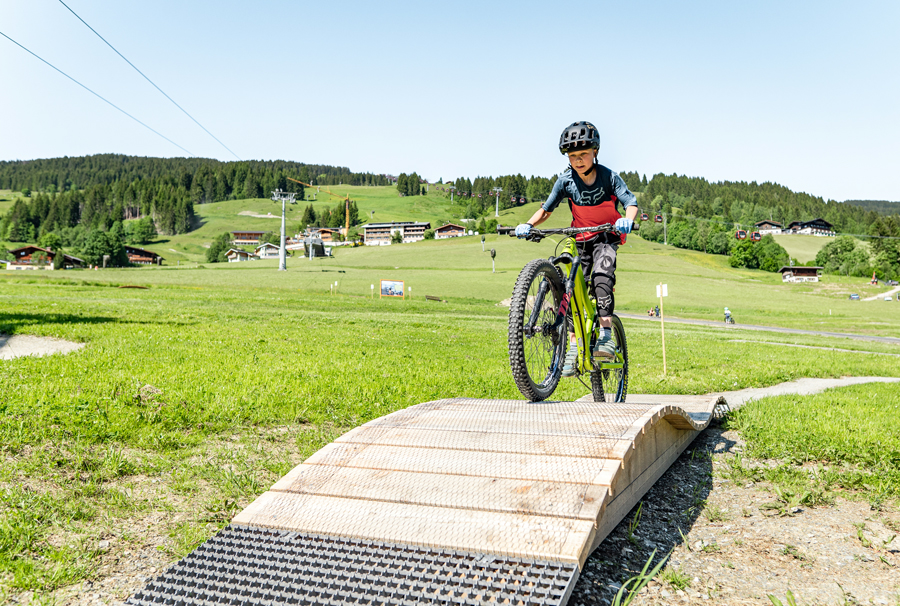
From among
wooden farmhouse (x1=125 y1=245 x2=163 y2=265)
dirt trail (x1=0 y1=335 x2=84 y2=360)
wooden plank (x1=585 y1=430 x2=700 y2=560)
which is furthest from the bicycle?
wooden farmhouse (x1=125 y1=245 x2=163 y2=265)

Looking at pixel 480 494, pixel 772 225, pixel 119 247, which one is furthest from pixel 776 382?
pixel 772 225

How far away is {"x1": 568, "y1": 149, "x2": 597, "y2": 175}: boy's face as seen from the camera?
6246 mm

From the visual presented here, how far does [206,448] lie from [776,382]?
11038 millimetres

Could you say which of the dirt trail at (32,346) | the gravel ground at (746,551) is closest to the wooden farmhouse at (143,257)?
the dirt trail at (32,346)

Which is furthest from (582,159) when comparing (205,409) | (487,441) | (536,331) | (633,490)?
(205,409)

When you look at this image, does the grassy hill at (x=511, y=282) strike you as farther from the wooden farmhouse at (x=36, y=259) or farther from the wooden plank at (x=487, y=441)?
the wooden farmhouse at (x=36, y=259)

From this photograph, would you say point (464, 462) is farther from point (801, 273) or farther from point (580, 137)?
point (801, 273)

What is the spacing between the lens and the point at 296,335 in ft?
52.3

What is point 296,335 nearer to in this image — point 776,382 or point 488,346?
point 488,346

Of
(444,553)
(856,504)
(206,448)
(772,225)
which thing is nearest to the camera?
(444,553)

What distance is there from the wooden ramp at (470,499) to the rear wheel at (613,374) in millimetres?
1380

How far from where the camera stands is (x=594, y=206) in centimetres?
658

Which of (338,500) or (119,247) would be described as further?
(119,247)

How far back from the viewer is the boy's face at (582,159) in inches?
246
